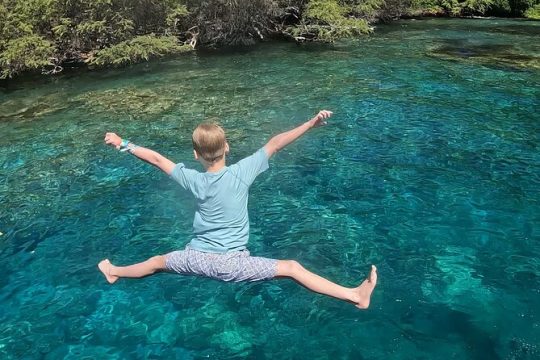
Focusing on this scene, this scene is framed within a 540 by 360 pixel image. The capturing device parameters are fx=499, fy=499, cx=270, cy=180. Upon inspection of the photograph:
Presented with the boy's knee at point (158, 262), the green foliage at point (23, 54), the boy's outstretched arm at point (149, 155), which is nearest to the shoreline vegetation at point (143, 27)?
the green foliage at point (23, 54)

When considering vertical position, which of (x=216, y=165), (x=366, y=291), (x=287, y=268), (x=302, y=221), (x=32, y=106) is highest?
(x=216, y=165)

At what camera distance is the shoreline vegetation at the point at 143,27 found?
19.1m

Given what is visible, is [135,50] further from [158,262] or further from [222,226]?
[222,226]

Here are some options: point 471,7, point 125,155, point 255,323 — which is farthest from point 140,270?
point 471,7

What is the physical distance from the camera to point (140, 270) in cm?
520

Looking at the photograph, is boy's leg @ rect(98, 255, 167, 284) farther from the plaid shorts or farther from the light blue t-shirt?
the light blue t-shirt

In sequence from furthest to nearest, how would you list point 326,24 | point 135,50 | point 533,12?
1. point 533,12
2. point 326,24
3. point 135,50

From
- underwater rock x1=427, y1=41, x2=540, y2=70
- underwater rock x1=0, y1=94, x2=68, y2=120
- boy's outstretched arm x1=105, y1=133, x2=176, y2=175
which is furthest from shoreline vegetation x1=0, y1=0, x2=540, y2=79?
boy's outstretched arm x1=105, y1=133, x2=176, y2=175

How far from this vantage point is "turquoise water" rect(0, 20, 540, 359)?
5.41 meters

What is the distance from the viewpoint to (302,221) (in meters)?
7.75

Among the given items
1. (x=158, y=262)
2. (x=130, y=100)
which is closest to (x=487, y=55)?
(x=130, y=100)

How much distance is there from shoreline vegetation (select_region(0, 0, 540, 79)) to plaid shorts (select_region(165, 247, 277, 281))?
1661 centimetres

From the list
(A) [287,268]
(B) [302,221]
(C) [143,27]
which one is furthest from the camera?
(C) [143,27]

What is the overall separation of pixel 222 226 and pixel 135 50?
17.0 meters
